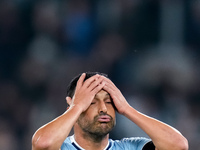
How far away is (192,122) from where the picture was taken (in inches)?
250

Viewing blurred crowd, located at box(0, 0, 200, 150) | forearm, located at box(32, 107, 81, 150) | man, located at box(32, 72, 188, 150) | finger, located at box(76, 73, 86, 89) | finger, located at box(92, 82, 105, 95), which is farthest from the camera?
blurred crowd, located at box(0, 0, 200, 150)

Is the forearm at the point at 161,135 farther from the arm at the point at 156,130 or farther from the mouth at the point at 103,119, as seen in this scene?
the mouth at the point at 103,119

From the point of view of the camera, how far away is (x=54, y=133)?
302cm

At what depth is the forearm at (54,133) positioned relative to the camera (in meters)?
2.96

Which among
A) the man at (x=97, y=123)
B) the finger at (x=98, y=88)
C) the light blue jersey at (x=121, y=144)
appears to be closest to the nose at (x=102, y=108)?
the man at (x=97, y=123)

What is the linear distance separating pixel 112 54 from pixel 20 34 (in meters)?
1.60

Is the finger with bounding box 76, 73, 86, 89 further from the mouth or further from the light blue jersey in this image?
the light blue jersey

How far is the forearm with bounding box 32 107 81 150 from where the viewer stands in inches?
117

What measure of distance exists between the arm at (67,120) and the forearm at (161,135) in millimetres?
418

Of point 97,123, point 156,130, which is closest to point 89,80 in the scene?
point 97,123

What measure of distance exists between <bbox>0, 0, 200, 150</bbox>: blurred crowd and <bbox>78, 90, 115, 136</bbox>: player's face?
8.64 ft

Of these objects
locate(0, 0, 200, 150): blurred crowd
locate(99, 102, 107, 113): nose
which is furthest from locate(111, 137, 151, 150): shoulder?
locate(0, 0, 200, 150): blurred crowd

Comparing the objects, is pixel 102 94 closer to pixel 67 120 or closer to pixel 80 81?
pixel 80 81

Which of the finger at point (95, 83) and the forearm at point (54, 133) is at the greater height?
the finger at point (95, 83)
